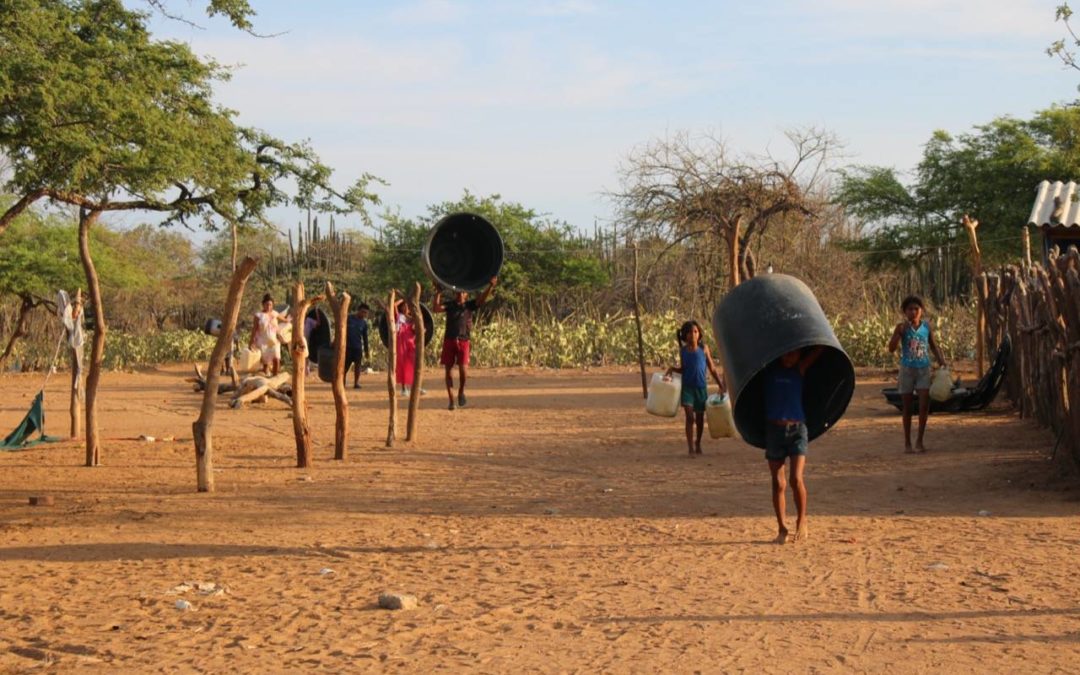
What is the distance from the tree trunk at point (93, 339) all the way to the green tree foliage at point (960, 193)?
2007 centimetres

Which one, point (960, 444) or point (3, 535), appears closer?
point (3, 535)

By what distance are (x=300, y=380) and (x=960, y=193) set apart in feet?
67.7

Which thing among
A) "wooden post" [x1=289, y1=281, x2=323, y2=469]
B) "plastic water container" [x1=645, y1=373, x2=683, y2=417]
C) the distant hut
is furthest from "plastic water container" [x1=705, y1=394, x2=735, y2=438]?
the distant hut

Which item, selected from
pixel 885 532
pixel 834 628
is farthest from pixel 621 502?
pixel 834 628

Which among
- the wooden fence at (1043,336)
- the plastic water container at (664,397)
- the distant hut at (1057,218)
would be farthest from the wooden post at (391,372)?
the distant hut at (1057,218)

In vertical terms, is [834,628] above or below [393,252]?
below

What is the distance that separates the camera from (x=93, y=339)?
1104cm

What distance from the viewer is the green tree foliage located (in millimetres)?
26516

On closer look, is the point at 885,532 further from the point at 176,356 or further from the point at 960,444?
the point at 176,356

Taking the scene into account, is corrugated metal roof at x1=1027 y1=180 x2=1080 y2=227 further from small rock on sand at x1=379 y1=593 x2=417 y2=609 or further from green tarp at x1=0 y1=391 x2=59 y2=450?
green tarp at x1=0 y1=391 x2=59 y2=450

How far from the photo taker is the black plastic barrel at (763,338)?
7207 millimetres

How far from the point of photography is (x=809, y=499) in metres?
9.52

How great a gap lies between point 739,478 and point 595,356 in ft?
52.2

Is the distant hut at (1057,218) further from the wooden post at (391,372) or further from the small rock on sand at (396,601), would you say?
the small rock on sand at (396,601)
